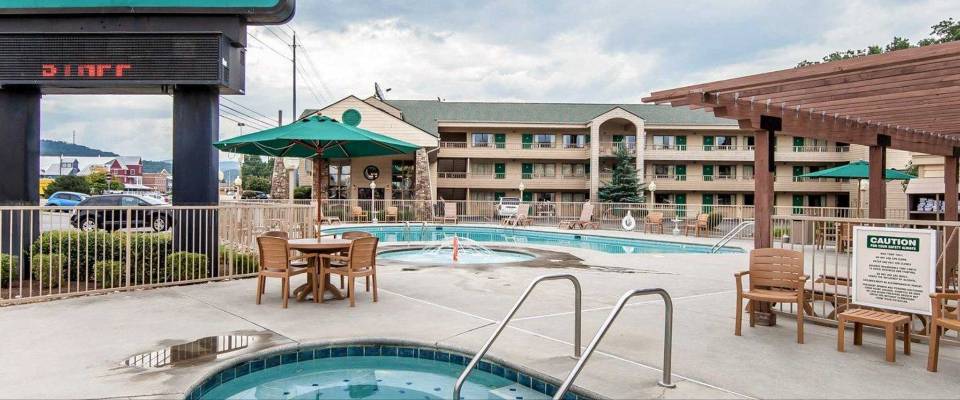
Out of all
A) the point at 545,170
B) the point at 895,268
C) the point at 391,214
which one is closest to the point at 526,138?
the point at 545,170

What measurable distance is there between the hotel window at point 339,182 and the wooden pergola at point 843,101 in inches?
1079

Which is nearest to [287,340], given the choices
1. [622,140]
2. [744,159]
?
[622,140]

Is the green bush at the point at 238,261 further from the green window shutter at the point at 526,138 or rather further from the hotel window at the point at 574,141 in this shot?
the hotel window at the point at 574,141

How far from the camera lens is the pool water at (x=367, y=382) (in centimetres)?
426

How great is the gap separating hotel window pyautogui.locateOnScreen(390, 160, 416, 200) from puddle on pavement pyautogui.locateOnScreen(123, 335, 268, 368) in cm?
2761

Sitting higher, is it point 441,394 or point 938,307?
point 938,307

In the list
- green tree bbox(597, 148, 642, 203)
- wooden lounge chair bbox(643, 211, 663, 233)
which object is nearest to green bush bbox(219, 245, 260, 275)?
wooden lounge chair bbox(643, 211, 663, 233)

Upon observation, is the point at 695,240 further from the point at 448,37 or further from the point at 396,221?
the point at 448,37

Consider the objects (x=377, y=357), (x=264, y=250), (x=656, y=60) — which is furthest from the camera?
(x=656, y=60)

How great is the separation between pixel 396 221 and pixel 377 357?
22787mm

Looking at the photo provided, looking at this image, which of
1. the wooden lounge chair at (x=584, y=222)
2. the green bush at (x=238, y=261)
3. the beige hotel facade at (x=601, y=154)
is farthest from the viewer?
the beige hotel facade at (x=601, y=154)

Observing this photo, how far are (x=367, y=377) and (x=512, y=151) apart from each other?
33917mm

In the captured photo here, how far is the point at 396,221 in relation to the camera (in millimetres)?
27672

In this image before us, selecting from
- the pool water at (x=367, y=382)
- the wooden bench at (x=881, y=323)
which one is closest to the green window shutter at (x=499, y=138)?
the wooden bench at (x=881, y=323)
